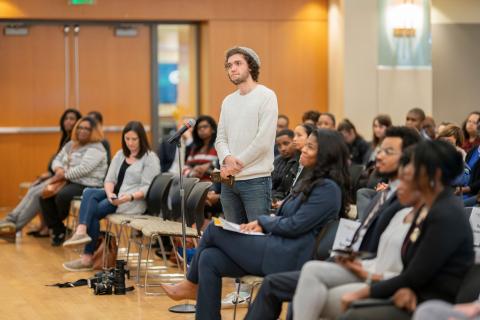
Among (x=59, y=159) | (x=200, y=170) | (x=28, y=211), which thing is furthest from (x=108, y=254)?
(x=28, y=211)

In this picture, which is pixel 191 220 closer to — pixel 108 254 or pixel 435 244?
pixel 108 254

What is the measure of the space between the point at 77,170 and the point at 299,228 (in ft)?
16.5

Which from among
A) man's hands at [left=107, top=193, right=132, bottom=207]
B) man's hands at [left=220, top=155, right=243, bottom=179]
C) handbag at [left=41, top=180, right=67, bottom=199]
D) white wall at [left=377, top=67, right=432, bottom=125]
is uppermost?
white wall at [left=377, top=67, right=432, bottom=125]

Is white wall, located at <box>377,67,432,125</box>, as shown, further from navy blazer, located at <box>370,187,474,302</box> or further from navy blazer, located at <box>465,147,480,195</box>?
navy blazer, located at <box>370,187,474,302</box>

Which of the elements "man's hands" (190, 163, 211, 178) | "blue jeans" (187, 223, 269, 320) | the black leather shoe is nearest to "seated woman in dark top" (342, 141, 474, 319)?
"blue jeans" (187, 223, 269, 320)

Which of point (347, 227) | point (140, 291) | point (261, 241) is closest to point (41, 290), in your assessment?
point (140, 291)

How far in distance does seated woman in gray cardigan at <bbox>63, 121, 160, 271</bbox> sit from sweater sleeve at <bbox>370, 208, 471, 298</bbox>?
15.0 ft

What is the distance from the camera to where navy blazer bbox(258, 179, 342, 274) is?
4891 millimetres

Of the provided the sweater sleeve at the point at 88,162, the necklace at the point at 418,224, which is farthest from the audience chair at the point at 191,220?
the necklace at the point at 418,224

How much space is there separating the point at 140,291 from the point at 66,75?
6.33 metres

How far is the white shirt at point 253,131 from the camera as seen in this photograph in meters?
5.98

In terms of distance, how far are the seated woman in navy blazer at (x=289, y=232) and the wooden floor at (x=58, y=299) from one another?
3.17ft

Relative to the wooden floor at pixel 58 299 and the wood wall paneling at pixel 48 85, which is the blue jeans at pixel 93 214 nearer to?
the wooden floor at pixel 58 299

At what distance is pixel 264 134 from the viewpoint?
599cm
